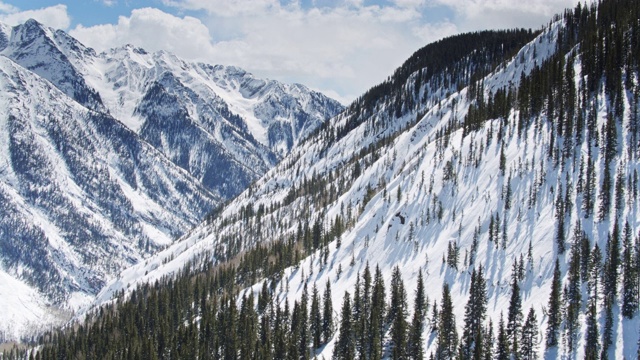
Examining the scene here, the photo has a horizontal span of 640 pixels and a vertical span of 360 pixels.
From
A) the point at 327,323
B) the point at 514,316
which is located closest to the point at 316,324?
the point at 327,323

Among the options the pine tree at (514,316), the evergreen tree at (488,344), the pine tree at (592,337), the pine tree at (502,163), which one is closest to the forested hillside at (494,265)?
the pine tree at (592,337)

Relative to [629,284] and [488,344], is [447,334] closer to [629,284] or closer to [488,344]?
[488,344]

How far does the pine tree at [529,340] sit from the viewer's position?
3856 inches

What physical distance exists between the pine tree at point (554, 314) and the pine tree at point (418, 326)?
24656 millimetres

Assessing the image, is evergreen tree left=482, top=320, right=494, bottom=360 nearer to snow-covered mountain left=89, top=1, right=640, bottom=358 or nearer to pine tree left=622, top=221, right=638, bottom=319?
snow-covered mountain left=89, top=1, right=640, bottom=358

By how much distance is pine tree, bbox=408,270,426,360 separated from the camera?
10856 centimetres

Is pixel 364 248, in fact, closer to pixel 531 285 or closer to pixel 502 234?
pixel 502 234

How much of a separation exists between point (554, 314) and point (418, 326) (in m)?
27.3

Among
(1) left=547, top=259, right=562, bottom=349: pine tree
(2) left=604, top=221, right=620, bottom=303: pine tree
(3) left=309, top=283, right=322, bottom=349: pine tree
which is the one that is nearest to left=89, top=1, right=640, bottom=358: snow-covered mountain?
(2) left=604, top=221, right=620, bottom=303: pine tree

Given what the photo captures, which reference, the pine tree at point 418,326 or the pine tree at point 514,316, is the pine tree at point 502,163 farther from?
the pine tree at point 514,316

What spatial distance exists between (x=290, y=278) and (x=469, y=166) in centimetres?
7391

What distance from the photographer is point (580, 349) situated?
96562 millimetres

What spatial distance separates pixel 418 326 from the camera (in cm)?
11400

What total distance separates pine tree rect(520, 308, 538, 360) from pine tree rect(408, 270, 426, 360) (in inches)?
764
